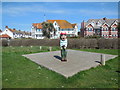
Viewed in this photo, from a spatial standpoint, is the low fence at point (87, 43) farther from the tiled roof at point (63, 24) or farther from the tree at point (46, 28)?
the tiled roof at point (63, 24)

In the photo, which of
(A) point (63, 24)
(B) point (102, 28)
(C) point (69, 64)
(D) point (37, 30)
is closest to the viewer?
(C) point (69, 64)

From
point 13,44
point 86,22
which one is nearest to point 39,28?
point 86,22

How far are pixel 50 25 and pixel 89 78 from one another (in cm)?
3675

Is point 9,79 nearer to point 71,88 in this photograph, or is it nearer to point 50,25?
point 71,88

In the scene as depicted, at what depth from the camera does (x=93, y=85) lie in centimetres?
409

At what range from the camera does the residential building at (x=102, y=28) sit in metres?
43.0

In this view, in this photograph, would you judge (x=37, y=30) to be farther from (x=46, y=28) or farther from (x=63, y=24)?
(x=63, y=24)

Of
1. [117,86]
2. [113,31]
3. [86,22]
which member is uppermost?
[86,22]

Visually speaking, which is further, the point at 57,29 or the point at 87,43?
the point at 57,29

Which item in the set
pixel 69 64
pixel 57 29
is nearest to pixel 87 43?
pixel 69 64

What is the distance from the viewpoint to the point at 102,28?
145ft

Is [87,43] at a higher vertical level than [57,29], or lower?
lower

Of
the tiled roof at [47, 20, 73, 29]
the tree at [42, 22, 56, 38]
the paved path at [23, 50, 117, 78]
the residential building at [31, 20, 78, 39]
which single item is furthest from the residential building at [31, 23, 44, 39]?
the paved path at [23, 50, 117, 78]

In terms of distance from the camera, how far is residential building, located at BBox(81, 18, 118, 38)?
43.0 m
